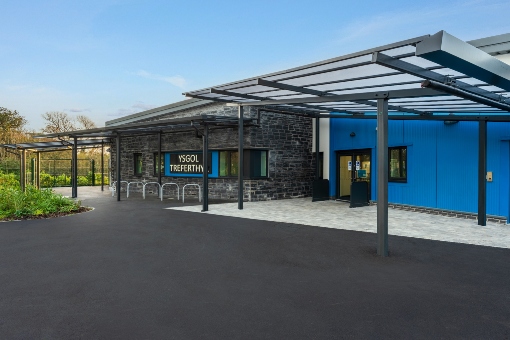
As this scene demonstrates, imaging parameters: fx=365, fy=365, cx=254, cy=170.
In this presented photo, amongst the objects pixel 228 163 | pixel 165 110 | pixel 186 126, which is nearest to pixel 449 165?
Result: pixel 228 163

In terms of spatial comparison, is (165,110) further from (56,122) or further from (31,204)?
(56,122)

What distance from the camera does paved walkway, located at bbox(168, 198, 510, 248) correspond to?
24.6 ft

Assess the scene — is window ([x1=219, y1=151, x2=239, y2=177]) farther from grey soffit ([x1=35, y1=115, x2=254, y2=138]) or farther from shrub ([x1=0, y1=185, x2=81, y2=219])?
shrub ([x1=0, y1=185, x2=81, y2=219])

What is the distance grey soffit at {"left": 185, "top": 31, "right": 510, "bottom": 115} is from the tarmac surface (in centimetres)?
255

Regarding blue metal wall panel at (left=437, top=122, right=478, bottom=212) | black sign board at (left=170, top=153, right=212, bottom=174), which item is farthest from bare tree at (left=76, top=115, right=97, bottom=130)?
blue metal wall panel at (left=437, top=122, right=478, bottom=212)

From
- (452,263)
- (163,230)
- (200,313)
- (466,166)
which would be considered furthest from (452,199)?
(200,313)

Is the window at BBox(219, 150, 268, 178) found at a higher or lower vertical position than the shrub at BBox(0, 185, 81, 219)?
higher

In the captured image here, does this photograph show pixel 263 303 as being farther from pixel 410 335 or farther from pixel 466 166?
pixel 466 166

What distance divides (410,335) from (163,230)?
6053mm

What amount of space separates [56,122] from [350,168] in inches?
1317

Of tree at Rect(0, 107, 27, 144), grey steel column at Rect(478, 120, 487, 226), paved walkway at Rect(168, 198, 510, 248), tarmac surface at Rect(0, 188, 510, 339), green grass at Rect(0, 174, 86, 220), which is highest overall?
tree at Rect(0, 107, 27, 144)

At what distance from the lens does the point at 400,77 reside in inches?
251

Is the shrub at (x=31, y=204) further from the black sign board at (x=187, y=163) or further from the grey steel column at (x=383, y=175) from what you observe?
the grey steel column at (x=383, y=175)

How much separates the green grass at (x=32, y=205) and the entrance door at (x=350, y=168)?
953 cm
